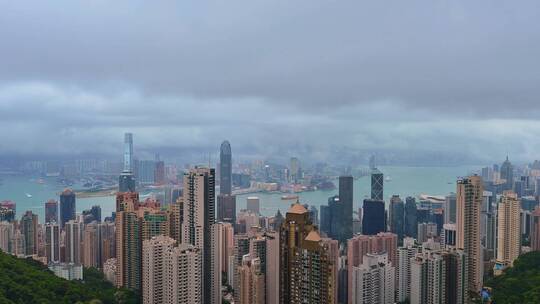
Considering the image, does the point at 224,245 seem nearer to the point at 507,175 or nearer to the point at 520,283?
the point at 520,283

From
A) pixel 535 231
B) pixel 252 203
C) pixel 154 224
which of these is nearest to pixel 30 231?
pixel 154 224

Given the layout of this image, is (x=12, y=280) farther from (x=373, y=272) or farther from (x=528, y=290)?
(x=528, y=290)

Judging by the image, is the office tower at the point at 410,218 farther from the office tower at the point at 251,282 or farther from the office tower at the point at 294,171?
the office tower at the point at 251,282

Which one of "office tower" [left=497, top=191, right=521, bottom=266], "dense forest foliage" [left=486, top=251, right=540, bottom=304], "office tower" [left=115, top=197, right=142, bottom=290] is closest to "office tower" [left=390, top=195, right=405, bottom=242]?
"office tower" [left=497, top=191, right=521, bottom=266]

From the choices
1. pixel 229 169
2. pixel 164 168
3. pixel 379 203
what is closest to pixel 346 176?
pixel 379 203

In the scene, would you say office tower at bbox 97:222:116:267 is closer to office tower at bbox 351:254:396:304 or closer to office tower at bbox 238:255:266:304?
office tower at bbox 238:255:266:304
